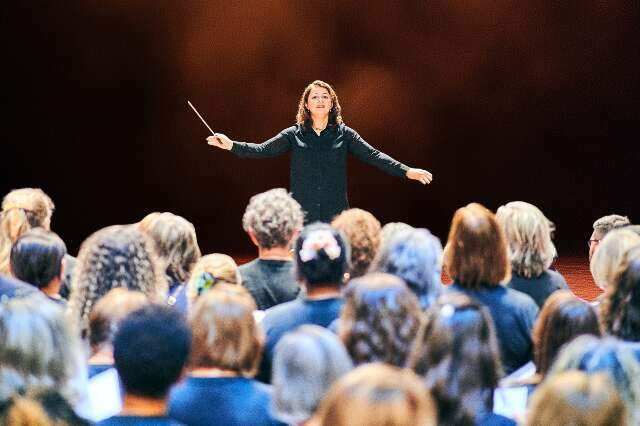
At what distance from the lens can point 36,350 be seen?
1.87 m

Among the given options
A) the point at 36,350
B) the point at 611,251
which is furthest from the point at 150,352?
the point at 611,251

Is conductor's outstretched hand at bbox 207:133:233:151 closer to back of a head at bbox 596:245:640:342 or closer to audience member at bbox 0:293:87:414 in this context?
back of a head at bbox 596:245:640:342

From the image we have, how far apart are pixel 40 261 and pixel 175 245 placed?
23.4 inches

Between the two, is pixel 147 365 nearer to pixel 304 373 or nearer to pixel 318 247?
pixel 304 373

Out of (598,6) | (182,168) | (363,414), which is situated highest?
(598,6)

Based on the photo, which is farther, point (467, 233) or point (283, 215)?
point (283, 215)

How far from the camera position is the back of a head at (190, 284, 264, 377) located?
6.77ft

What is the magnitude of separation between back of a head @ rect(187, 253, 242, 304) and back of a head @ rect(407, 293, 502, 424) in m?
1.11

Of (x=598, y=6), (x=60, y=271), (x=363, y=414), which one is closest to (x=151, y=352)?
(x=363, y=414)

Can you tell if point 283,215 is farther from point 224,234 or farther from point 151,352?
point 224,234

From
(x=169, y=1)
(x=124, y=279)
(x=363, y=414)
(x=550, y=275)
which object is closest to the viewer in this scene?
(x=363, y=414)

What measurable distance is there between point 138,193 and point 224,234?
3.28 feet

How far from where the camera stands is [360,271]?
3.28 meters

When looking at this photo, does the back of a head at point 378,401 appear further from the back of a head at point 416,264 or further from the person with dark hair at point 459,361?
the back of a head at point 416,264
